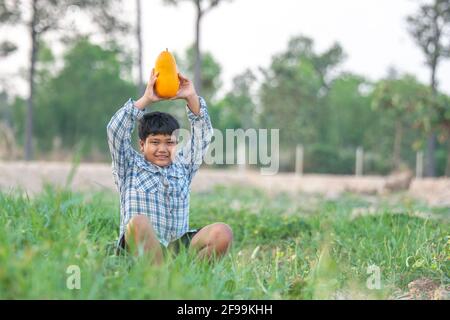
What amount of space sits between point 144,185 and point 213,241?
0.46 meters

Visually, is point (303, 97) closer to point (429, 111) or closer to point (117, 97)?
point (117, 97)

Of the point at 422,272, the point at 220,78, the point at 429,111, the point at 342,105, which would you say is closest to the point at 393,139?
the point at 342,105

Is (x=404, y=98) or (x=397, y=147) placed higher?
(x=404, y=98)

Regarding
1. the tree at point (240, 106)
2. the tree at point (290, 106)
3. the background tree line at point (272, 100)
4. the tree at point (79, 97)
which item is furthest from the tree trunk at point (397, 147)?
the tree at point (79, 97)

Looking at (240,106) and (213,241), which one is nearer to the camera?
(213,241)

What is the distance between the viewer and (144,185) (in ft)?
10.8

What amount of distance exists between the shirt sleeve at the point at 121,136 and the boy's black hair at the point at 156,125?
6cm

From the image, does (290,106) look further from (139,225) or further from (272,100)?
(139,225)

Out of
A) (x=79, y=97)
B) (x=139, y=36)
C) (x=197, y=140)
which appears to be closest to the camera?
(x=197, y=140)

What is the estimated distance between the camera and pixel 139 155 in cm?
340

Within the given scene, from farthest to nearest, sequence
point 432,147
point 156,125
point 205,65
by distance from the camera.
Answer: point 205,65 < point 432,147 < point 156,125

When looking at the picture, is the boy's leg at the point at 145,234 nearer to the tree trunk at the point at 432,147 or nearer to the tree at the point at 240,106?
the tree trunk at the point at 432,147

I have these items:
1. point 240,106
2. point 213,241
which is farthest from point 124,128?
point 240,106
